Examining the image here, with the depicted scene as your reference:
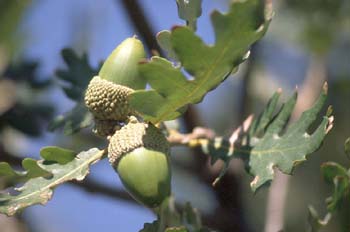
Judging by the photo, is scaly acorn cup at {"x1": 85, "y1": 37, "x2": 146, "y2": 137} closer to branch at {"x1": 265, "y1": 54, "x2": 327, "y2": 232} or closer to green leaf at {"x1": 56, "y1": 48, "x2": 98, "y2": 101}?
green leaf at {"x1": 56, "y1": 48, "x2": 98, "y2": 101}

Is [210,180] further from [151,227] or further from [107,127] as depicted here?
[151,227]

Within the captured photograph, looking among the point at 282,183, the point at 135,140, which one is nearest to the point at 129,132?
the point at 135,140

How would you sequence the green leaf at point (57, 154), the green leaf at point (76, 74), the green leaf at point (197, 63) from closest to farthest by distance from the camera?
the green leaf at point (197, 63) < the green leaf at point (57, 154) < the green leaf at point (76, 74)

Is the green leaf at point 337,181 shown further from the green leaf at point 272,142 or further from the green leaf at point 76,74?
the green leaf at point 76,74

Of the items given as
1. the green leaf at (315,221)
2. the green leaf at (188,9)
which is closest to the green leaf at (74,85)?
the green leaf at (188,9)

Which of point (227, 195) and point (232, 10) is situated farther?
point (227, 195)

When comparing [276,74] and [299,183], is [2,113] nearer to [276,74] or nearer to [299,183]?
[276,74]

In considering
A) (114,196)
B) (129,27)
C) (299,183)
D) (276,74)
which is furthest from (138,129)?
(299,183)
